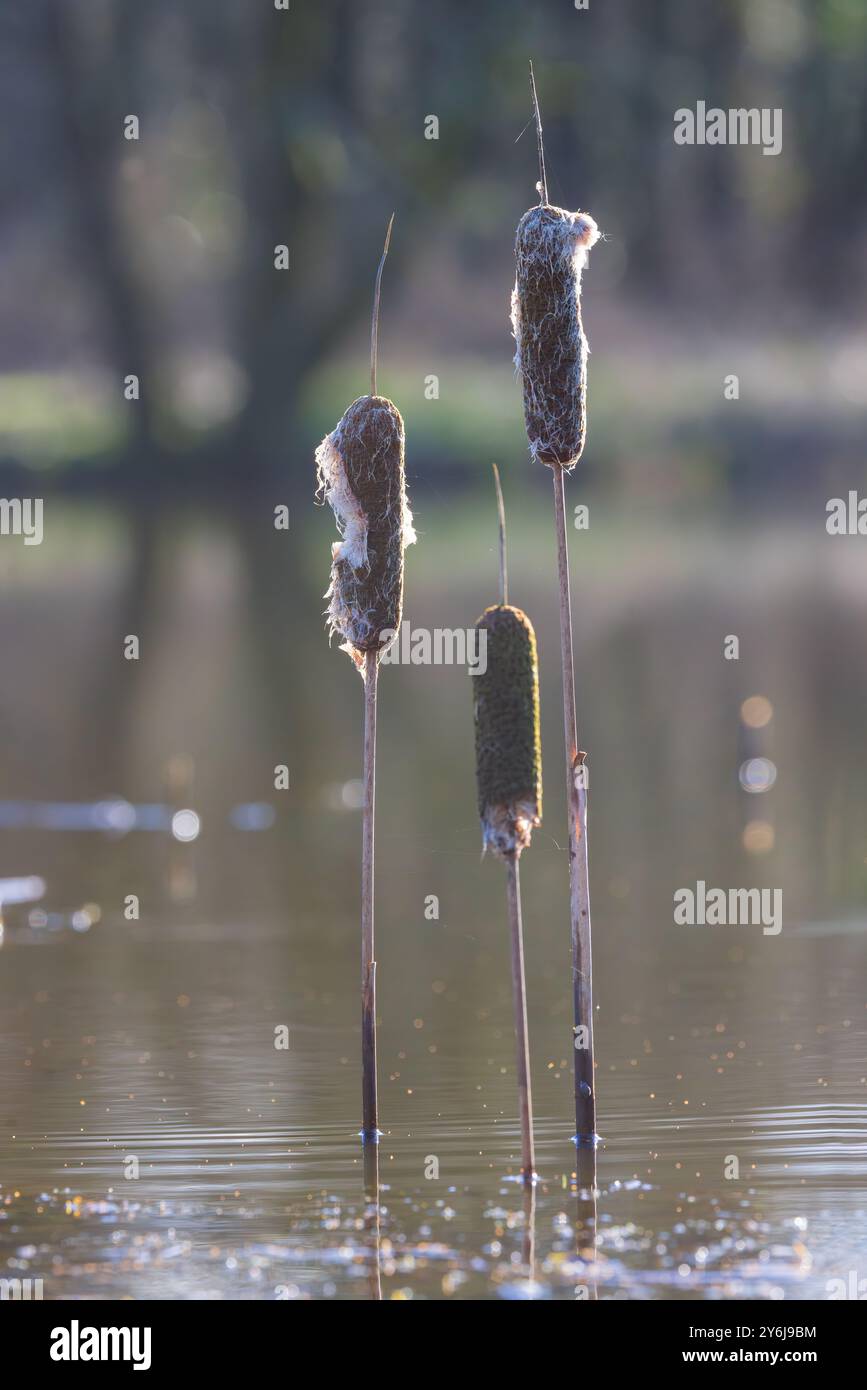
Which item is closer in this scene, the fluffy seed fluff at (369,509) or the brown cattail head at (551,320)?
the brown cattail head at (551,320)

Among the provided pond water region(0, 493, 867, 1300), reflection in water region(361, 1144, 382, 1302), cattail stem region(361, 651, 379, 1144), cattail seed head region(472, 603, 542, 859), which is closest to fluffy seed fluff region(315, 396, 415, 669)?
cattail stem region(361, 651, 379, 1144)

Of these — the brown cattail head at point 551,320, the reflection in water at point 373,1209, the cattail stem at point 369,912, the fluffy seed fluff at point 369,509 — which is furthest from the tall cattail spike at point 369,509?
the reflection in water at point 373,1209

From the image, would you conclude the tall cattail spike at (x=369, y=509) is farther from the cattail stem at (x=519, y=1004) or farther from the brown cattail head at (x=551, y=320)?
the cattail stem at (x=519, y=1004)

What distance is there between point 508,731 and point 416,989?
4857mm

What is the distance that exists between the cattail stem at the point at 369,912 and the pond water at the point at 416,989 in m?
0.18

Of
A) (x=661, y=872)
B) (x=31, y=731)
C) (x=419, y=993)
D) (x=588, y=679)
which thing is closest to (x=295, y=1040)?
(x=419, y=993)

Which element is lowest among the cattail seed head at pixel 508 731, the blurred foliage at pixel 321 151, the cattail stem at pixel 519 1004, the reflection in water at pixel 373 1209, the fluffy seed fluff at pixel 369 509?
the reflection in water at pixel 373 1209

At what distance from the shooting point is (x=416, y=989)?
13992 millimetres

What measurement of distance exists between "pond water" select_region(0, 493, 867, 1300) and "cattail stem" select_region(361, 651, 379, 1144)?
0.18m

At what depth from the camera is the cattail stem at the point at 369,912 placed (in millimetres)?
10008

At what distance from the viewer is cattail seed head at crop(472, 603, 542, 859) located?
9.30 m

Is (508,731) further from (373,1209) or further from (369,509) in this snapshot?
(373,1209)

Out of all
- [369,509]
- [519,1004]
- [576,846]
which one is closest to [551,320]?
[369,509]

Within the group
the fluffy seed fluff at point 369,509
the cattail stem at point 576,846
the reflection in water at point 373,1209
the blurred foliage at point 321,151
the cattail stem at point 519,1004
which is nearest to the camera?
the reflection in water at point 373,1209
